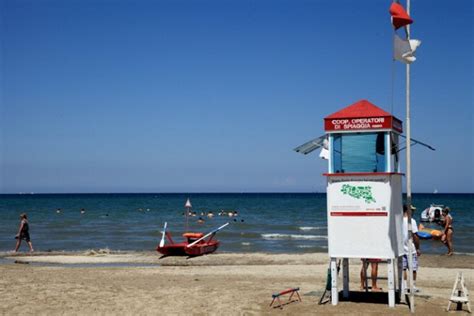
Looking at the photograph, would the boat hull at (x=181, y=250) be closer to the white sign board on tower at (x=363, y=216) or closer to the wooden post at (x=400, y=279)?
the wooden post at (x=400, y=279)

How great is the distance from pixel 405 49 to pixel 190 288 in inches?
269

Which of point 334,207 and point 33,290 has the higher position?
point 334,207

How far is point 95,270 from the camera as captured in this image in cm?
1772

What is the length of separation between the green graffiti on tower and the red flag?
→ 2722 millimetres

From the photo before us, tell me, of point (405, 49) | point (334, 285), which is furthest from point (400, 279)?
point (405, 49)

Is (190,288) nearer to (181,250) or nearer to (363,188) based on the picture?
(363,188)

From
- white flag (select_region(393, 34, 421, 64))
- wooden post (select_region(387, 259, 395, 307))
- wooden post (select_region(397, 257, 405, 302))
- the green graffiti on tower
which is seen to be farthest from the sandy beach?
white flag (select_region(393, 34, 421, 64))

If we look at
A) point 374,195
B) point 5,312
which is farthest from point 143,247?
point 374,195

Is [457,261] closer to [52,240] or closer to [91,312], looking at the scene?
[91,312]

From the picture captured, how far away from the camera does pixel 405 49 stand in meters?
9.83

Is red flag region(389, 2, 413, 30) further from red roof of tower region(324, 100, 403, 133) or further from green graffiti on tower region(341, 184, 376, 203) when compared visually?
green graffiti on tower region(341, 184, 376, 203)

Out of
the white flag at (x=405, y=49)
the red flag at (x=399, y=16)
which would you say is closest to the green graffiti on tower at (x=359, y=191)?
the white flag at (x=405, y=49)

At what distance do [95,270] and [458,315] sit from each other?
437 inches

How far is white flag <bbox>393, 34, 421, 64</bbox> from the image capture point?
981 centimetres
